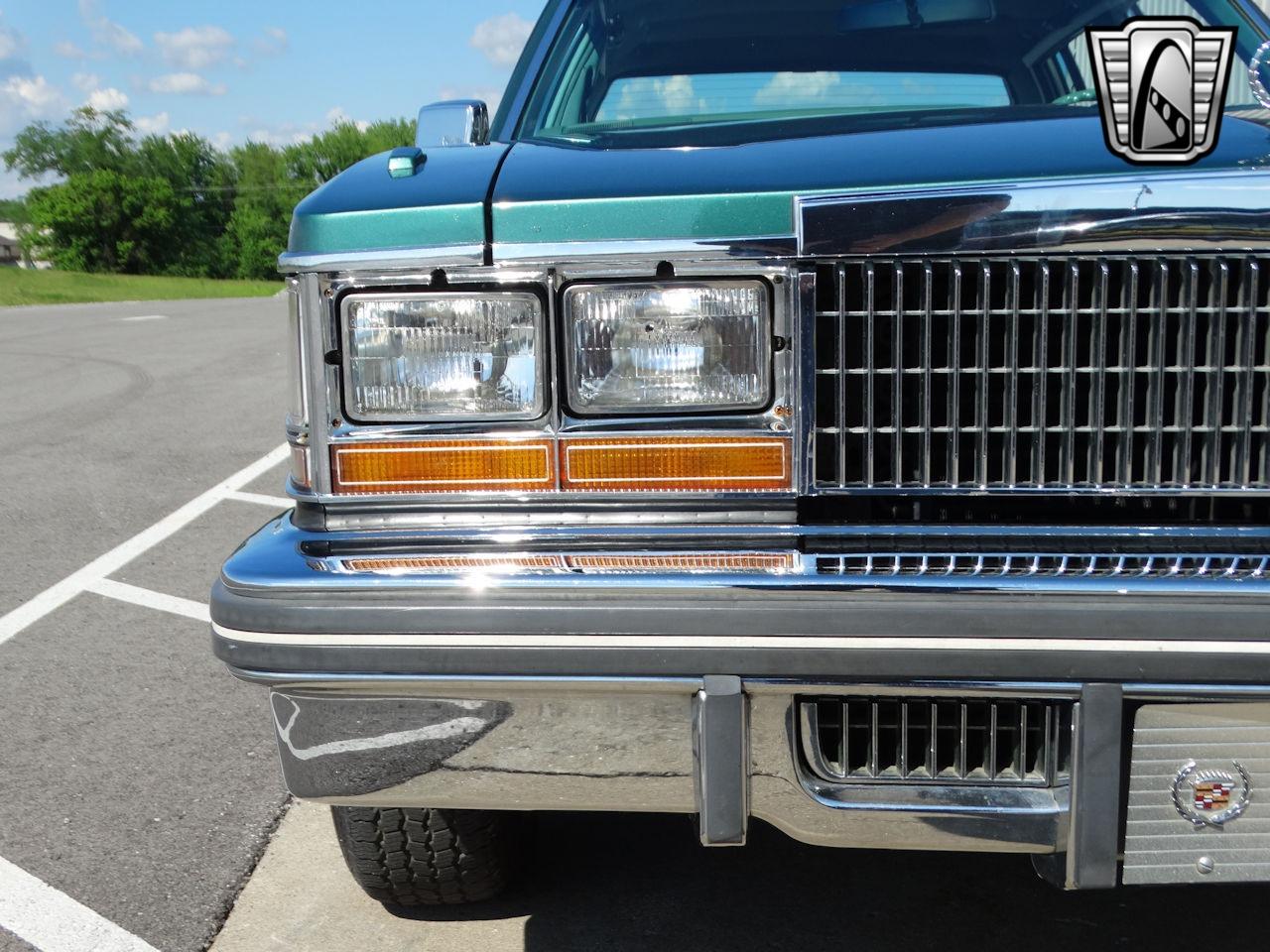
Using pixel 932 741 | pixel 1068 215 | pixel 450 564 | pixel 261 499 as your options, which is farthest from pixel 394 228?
pixel 261 499

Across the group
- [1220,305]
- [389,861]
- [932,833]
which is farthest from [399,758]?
[1220,305]

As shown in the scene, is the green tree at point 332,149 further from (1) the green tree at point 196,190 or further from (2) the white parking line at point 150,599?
(2) the white parking line at point 150,599

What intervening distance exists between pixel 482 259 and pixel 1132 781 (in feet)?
3.73

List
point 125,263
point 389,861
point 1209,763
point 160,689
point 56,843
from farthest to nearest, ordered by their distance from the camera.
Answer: point 125,263 → point 160,689 → point 56,843 → point 389,861 → point 1209,763

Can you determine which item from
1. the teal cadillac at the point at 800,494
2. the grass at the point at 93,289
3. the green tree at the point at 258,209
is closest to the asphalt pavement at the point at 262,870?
the teal cadillac at the point at 800,494

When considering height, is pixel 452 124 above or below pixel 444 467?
above

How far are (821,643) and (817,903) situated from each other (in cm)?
103

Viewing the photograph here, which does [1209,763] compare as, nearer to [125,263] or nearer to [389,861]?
[389,861]

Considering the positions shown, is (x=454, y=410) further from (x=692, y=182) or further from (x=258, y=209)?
(x=258, y=209)

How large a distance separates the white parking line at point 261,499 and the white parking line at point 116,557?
69 mm

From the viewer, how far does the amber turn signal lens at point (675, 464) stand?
1.88 m

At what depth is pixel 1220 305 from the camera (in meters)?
1.76

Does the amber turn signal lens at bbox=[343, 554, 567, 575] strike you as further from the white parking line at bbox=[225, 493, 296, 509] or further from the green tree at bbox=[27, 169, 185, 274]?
the green tree at bbox=[27, 169, 185, 274]

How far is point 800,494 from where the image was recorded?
1.88 metres
